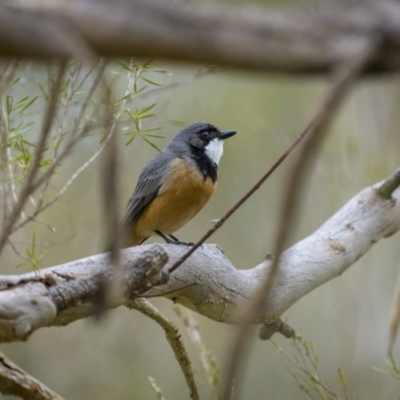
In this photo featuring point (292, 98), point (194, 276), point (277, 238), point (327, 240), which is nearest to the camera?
point (277, 238)

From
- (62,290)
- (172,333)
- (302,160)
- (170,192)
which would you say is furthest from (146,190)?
(302,160)

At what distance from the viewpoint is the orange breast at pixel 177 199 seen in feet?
15.2

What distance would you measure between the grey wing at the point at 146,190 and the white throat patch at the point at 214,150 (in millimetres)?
372

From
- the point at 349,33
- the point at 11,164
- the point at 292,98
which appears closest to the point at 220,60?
the point at 349,33

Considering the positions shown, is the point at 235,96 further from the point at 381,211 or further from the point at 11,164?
the point at 11,164

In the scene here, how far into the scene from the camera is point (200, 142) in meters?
5.08

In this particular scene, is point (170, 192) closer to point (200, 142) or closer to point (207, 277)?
point (200, 142)

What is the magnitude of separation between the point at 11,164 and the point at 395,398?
4.68 metres

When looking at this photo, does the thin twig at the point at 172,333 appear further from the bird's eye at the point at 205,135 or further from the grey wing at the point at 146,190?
the bird's eye at the point at 205,135

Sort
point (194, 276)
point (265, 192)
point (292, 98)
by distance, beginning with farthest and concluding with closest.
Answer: point (292, 98)
point (265, 192)
point (194, 276)

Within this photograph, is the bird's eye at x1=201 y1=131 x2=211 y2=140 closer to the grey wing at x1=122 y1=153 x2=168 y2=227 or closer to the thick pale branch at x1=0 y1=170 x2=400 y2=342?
the grey wing at x1=122 y1=153 x2=168 y2=227

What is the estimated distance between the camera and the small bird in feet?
15.2

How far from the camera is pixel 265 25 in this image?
126 centimetres

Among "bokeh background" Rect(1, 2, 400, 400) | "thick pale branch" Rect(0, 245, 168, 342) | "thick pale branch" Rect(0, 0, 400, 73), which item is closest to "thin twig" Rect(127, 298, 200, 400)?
"thick pale branch" Rect(0, 245, 168, 342)
